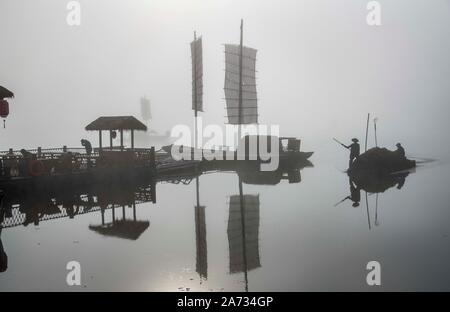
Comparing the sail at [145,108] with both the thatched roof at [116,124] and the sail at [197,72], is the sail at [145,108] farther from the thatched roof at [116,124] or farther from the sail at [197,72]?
the thatched roof at [116,124]

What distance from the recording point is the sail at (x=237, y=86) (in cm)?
3756

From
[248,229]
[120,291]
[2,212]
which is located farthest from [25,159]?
[120,291]

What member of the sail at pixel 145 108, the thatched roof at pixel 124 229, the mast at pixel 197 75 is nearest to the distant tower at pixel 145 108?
the sail at pixel 145 108

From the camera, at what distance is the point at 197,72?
3759 centimetres

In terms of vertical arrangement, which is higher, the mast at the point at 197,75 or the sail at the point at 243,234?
the mast at the point at 197,75

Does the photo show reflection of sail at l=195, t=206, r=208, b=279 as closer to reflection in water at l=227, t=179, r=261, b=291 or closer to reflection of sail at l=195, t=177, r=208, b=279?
reflection of sail at l=195, t=177, r=208, b=279

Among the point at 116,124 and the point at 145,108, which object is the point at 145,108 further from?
the point at 116,124

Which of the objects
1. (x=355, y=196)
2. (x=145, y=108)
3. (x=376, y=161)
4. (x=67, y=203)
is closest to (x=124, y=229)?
(x=67, y=203)

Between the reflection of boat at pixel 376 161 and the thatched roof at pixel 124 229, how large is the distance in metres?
17.3

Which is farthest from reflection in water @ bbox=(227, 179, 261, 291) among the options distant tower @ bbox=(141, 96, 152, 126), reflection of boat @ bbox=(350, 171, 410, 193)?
distant tower @ bbox=(141, 96, 152, 126)

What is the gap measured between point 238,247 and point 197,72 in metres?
31.2

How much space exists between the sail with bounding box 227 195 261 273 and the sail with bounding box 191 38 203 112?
23.2 m

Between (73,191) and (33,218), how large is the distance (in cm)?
563
